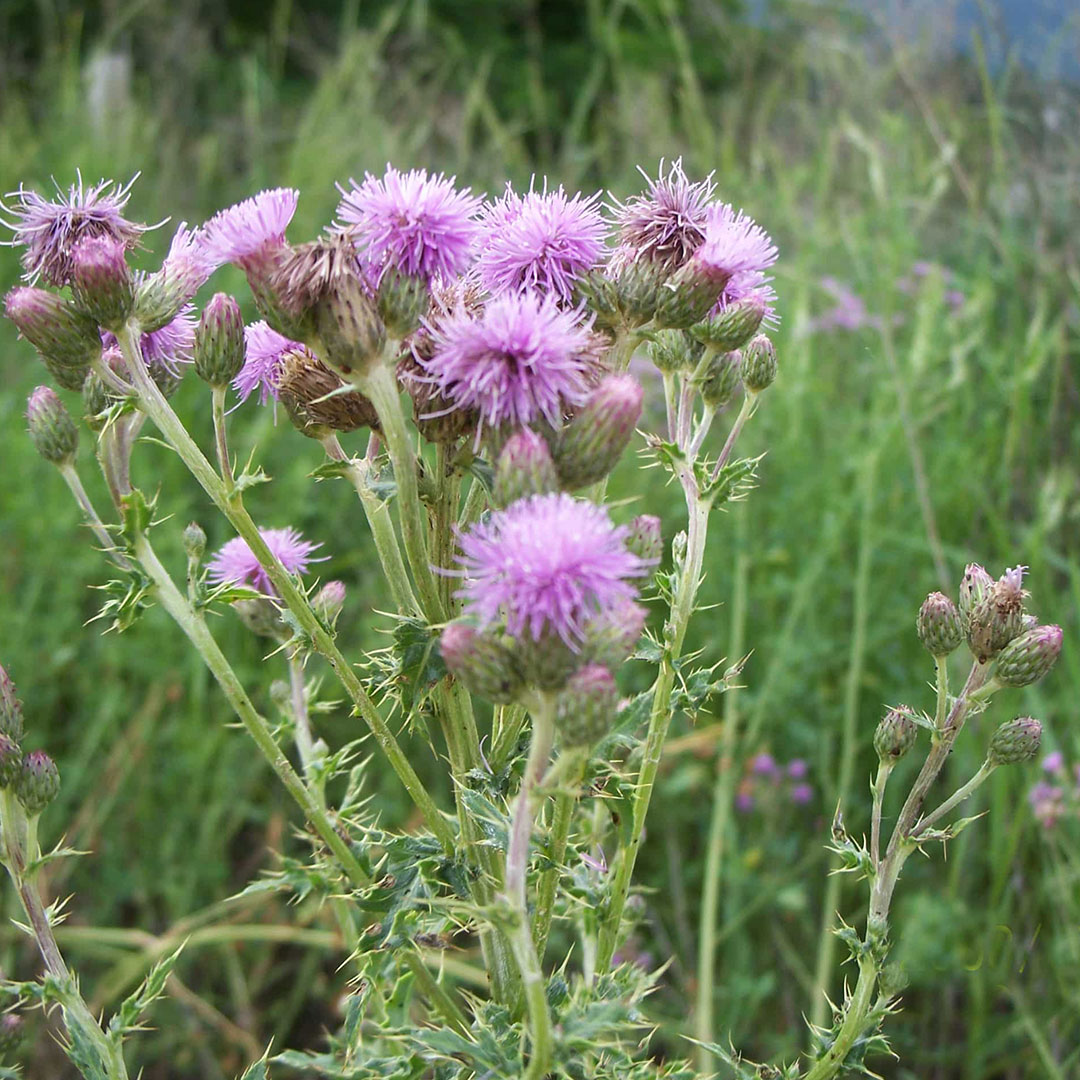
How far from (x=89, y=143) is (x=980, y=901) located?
5955mm

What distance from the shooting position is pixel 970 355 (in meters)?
4.25

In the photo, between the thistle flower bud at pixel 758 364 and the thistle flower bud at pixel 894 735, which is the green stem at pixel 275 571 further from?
the thistle flower bud at pixel 758 364

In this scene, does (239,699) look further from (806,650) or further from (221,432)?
(806,650)

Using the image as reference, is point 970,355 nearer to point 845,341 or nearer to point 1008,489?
point 845,341

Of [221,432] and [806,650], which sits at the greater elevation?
[221,432]

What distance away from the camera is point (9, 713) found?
146 cm

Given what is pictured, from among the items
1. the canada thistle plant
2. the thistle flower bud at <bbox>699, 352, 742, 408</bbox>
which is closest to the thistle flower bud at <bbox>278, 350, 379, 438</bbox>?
the canada thistle plant

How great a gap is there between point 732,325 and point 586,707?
628 mm

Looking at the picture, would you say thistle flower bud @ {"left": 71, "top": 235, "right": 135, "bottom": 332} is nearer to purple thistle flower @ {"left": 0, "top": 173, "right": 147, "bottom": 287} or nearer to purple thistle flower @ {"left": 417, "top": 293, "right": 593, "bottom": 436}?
purple thistle flower @ {"left": 0, "top": 173, "right": 147, "bottom": 287}

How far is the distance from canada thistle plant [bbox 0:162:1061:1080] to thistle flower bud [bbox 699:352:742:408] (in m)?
0.05

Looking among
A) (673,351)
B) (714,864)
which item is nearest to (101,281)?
(673,351)

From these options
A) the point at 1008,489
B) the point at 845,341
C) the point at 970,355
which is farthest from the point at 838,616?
the point at 845,341

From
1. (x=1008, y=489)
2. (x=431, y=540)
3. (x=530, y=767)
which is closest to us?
(x=530, y=767)

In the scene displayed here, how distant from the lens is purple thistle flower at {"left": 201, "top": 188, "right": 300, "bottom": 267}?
52.0 inches
